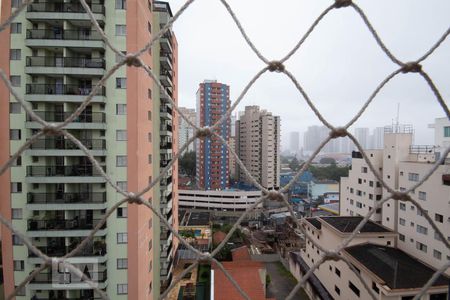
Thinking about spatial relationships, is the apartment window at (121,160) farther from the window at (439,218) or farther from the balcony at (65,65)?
the window at (439,218)

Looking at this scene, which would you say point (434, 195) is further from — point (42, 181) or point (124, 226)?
point (42, 181)

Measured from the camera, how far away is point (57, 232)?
2633 millimetres

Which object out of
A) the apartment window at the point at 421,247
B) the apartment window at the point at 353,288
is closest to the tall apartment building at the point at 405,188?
the apartment window at the point at 421,247

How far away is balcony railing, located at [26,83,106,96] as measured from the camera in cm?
269

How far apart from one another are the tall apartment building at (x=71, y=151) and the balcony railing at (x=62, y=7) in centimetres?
1

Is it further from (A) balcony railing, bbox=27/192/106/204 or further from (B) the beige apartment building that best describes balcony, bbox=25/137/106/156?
(B) the beige apartment building

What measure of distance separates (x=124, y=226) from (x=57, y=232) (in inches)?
27.9

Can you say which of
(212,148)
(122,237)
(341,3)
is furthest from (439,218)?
(212,148)

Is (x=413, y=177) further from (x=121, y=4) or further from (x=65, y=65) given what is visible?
(x=65, y=65)

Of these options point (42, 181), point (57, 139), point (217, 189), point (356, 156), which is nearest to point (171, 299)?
point (42, 181)

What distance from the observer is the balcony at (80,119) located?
2.62 m

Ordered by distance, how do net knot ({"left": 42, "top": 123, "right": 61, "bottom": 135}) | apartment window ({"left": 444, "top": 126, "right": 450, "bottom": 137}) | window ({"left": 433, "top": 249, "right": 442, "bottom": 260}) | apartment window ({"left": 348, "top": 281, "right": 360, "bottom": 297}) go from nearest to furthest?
net knot ({"left": 42, "top": 123, "right": 61, "bottom": 135}) < apartment window ({"left": 348, "top": 281, "right": 360, "bottom": 297}) < window ({"left": 433, "top": 249, "right": 442, "bottom": 260}) < apartment window ({"left": 444, "top": 126, "right": 450, "bottom": 137})

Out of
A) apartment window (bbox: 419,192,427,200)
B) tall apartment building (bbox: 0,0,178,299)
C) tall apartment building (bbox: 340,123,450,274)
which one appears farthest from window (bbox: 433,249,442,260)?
tall apartment building (bbox: 0,0,178,299)

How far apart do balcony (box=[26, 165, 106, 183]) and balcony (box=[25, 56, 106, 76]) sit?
3.56 ft
